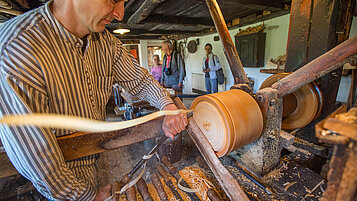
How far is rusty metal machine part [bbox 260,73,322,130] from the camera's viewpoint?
192 cm

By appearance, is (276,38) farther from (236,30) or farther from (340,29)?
(340,29)

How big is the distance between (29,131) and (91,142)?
31 centimetres

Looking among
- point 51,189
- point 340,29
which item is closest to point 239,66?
point 340,29

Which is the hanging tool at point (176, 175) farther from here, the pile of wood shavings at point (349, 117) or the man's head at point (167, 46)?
the man's head at point (167, 46)

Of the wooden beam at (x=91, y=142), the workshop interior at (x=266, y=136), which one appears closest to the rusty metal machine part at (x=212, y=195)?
the workshop interior at (x=266, y=136)

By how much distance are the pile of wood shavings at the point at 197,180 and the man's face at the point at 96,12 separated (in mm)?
1536

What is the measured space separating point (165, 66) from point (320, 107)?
572 centimetres

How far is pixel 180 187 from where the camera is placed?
1646 mm

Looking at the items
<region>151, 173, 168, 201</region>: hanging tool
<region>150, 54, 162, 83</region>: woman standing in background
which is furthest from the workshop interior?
<region>150, 54, 162, 83</region>: woman standing in background

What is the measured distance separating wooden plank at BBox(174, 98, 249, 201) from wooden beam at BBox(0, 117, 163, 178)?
1.17 feet

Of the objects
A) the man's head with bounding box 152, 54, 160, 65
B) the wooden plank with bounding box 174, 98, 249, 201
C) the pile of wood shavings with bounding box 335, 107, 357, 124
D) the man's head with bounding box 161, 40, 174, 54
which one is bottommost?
the wooden plank with bounding box 174, 98, 249, 201

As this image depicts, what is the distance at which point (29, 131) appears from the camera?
823 mm

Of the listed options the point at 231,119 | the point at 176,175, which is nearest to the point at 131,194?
the point at 176,175

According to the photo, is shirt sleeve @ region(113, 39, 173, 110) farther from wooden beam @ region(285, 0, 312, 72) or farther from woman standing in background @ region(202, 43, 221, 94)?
woman standing in background @ region(202, 43, 221, 94)
